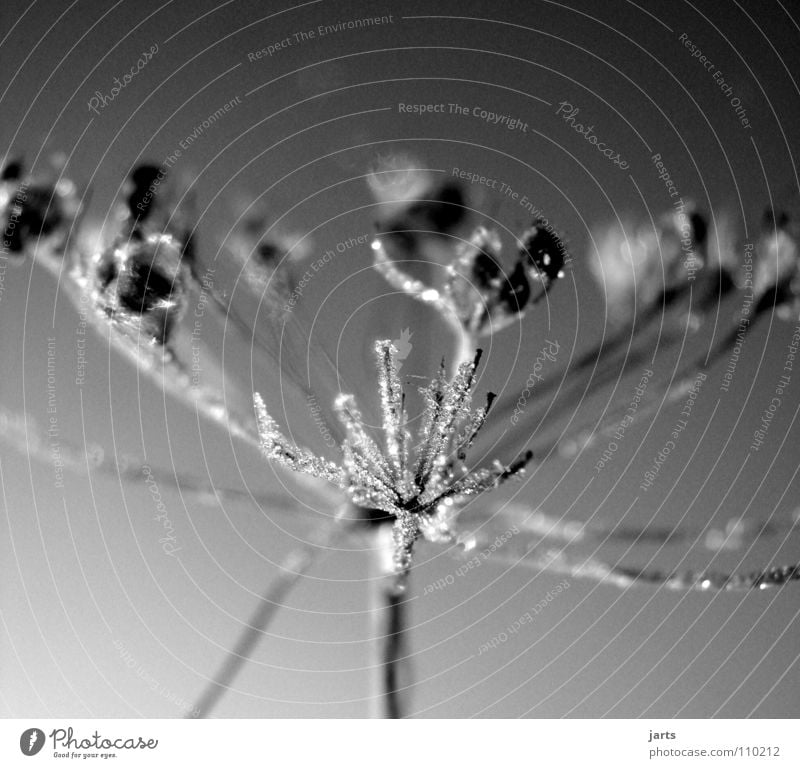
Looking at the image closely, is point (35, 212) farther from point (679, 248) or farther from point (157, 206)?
point (679, 248)

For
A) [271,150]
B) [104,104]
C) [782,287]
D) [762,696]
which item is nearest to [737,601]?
[762,696]

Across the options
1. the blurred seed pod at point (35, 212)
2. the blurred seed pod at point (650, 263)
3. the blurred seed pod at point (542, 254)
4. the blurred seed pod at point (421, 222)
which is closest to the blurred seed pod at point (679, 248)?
the blurred seed pod at point (650, 263)

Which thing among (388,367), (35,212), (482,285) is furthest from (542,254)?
(35,212)

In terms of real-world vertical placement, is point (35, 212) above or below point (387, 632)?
above

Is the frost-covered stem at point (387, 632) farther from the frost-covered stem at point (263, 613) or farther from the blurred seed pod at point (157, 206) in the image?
the blurred seed pod at point (157, 206)

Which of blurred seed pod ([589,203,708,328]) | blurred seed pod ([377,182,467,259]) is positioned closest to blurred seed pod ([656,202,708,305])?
blurred seed pod ([589,203,708,328])
